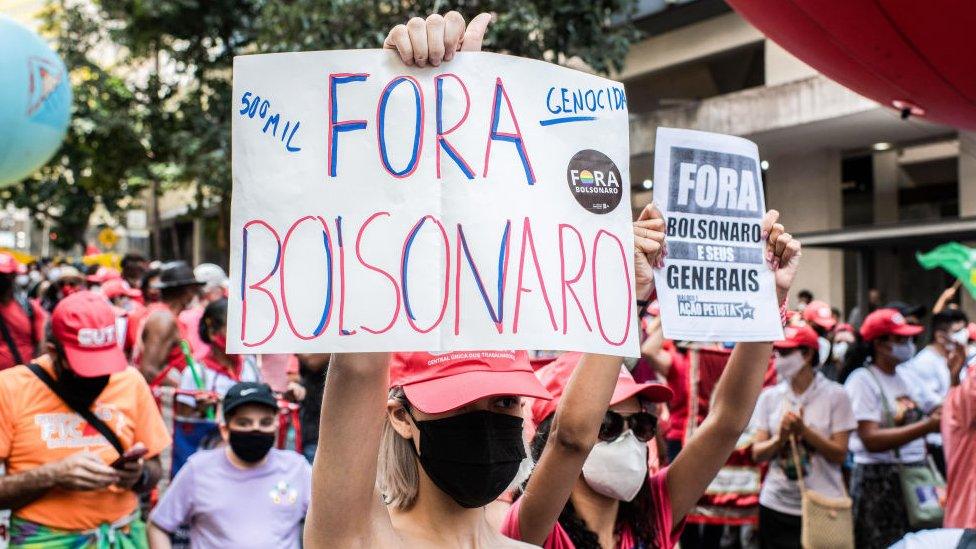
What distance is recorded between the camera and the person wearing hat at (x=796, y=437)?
5.89 metres

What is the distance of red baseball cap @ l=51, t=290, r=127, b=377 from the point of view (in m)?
3.90

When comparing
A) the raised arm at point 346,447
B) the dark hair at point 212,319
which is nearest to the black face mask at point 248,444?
the dark hair at point 212,319

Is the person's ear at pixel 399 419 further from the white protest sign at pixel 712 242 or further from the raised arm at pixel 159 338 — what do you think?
the raised arm at pixel 159 338

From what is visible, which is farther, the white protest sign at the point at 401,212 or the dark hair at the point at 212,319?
the dark hair at the point at 212,319

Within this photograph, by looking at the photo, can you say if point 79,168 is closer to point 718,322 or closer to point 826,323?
point 826,323

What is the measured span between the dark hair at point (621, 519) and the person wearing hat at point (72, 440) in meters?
1.87

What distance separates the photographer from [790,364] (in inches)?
236

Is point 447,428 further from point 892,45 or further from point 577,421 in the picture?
point 892,45

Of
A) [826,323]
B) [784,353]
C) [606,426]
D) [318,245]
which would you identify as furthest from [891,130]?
[318,245]

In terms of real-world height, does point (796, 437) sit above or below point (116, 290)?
below

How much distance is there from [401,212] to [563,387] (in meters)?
1.21

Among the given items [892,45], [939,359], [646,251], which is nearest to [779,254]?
[646,251]

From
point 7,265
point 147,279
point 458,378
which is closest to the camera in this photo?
point 458,378

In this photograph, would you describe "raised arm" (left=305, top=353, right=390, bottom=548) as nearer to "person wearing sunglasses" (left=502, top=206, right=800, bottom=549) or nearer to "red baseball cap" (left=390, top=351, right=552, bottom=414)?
"red baseball cap" (left=390, top=351, right=552, bottom=414)
